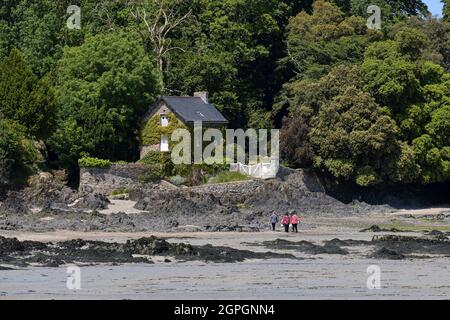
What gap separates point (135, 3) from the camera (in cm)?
7512

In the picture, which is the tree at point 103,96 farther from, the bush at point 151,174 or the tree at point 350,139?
the tree at point 350,139

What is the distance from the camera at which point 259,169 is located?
64.9 m

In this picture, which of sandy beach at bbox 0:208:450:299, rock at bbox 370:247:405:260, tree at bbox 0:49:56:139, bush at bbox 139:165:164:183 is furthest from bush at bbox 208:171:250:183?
rock at bbox 370:247:405:260

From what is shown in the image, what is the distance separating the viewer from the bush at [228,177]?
64.1m

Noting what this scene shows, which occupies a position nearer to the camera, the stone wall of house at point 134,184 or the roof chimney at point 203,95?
the stone wall of house at point 134,184

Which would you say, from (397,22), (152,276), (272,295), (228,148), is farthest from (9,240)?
(397,22)

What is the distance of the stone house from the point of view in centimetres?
6612

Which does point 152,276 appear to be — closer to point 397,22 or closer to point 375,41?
point 375,41

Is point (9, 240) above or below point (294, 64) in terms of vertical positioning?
below

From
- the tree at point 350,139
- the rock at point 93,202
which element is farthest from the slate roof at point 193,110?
the rock at point 93,202

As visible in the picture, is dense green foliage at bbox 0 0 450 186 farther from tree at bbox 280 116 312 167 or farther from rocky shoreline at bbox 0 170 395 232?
rocky shoreline at bbox 0 170 395 232

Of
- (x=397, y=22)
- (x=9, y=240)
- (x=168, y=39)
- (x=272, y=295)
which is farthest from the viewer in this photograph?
(x=397, y=22)

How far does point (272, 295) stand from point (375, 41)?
150ft

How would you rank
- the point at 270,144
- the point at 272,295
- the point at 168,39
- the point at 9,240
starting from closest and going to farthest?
1. the point at 272,295
2. the point at 9,240
3. the point at 270,144
4. the point at 168,39
